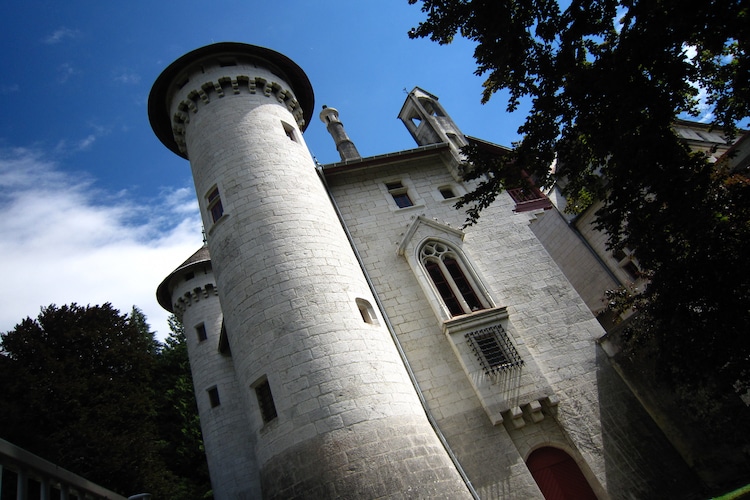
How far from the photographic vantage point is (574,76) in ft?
22.2

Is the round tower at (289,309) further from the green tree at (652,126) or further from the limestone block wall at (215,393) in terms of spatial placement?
the limestone block wall at (215,393)

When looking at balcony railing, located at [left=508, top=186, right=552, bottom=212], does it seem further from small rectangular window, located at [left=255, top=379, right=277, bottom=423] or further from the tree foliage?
the tree foliage

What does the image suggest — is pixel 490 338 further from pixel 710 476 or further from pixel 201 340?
pixel 201 340

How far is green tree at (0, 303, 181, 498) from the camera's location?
15.1 meters

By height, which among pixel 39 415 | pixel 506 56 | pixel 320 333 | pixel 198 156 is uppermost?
pixel 198 156

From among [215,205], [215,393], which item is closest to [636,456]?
[215,205]

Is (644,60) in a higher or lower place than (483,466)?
higher

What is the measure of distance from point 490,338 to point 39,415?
17.3 m

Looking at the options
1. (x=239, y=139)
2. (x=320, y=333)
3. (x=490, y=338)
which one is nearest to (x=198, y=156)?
(x=239, y=139)

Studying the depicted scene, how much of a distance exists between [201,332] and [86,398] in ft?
17.0

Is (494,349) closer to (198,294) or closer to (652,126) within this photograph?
(652,126)

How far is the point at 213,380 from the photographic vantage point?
18.6 meters


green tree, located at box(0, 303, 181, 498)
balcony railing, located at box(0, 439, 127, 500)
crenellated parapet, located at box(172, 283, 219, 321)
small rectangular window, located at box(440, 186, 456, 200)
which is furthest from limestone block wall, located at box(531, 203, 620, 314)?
green tree, located at box(0, 303, 181, 498)

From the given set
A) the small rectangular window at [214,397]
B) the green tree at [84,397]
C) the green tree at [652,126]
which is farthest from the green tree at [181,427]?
the green tree at [652,126]
